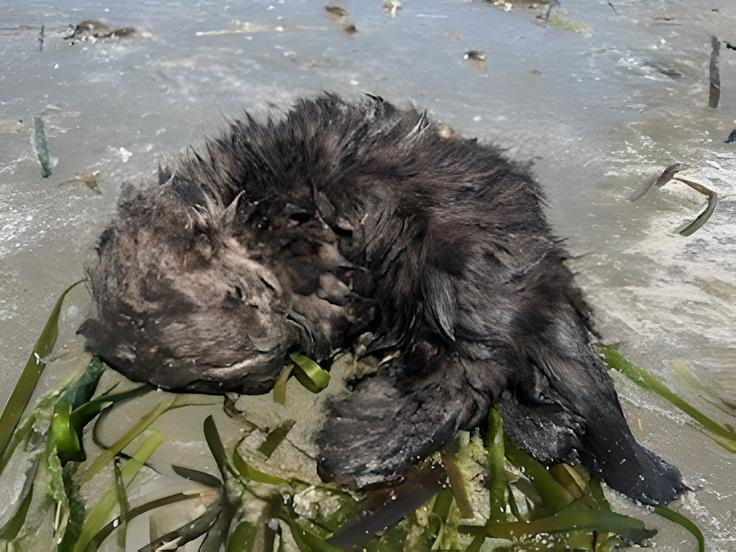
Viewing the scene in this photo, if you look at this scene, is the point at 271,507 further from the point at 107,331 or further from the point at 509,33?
the point at 509,33

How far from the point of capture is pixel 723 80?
15.4ft

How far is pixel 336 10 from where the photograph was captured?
5324mm

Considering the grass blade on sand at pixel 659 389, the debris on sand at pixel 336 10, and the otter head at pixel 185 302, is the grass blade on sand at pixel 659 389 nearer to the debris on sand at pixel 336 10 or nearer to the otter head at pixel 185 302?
the otter head at pixel 185 302

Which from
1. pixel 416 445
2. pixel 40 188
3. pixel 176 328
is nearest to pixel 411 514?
pixel 416 445

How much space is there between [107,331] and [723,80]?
4.21 meters

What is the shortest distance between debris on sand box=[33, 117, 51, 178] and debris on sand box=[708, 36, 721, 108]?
3678 millimetres

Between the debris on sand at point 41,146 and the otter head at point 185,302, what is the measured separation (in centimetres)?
131

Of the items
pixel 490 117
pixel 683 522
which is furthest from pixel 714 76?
pixel 683 522

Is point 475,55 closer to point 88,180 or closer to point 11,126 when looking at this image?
point 88,180

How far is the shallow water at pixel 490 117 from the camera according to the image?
2.65m

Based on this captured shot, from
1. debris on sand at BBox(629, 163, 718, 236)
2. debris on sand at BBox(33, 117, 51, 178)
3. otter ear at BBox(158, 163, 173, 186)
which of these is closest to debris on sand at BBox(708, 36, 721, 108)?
debris on sand at BBox(629, 163, 718, 236)

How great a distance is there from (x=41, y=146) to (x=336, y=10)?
103 inches

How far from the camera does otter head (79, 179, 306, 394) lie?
211cm

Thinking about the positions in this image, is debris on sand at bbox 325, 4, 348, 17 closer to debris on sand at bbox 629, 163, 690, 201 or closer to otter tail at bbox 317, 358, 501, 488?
debris on sand at bbox 629, 163, 690, 201
